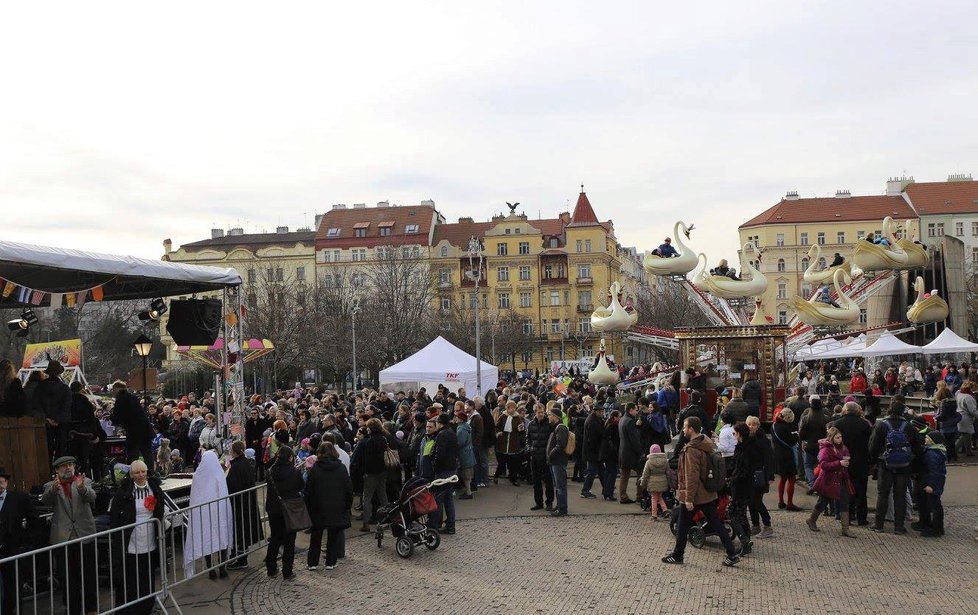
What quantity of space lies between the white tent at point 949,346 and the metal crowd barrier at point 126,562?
24904 millimetres

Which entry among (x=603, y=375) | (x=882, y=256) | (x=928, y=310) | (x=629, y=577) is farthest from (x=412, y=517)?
(x=928, y=310)

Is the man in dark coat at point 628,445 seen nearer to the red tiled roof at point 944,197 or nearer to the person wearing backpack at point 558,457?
the person wearing backpack at point 558,457

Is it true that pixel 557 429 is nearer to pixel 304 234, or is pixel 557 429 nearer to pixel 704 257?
pixel 704 257

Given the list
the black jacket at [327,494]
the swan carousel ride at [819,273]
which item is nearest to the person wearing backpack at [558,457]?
the black jacket at [327,494]

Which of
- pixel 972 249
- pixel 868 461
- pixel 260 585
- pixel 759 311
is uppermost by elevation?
pixel 972 249

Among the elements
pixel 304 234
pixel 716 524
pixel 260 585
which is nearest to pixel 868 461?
pixel 716 524

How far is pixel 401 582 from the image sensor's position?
10.5 meters

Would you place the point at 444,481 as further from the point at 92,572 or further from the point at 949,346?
the point at 949,346

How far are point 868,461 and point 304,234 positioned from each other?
7827cm

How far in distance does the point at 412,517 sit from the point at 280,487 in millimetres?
1982

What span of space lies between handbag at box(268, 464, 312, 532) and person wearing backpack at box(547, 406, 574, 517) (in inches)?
165

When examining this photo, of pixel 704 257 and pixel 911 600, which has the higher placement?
pixel 704 257

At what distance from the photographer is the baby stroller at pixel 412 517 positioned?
11.6 meters

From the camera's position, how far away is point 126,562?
8898mm
